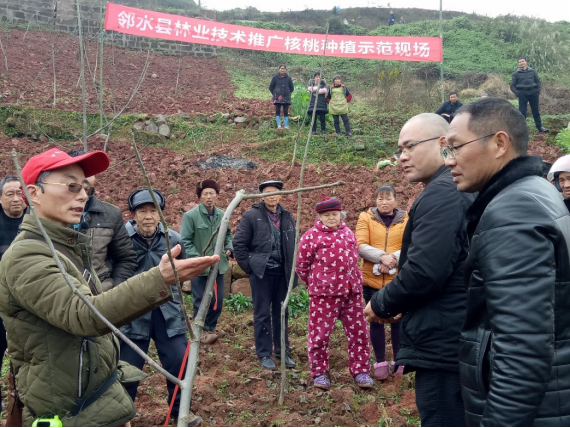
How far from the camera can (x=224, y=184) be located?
10.1 m

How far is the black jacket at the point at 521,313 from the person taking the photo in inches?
59.9

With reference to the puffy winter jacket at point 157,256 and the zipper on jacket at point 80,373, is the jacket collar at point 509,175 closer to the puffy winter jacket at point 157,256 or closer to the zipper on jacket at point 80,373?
the zipper on jacket at point 80,373

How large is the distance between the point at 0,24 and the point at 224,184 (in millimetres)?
15075

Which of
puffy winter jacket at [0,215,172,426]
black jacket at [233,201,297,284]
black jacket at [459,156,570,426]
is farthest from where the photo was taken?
→ black jacket at [233,201,297,284]

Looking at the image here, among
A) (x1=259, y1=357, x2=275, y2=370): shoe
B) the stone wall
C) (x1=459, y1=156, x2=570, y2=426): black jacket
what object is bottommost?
(x1=259, y1=357, x2=275, y2=370): shoe

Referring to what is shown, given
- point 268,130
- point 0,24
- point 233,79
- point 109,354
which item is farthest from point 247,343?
point 0,24

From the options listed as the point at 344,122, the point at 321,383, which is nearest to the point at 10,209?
the point at 321,383

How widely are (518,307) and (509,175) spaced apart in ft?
1.54

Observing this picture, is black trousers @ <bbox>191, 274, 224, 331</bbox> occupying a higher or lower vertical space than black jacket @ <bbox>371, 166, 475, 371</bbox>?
lower

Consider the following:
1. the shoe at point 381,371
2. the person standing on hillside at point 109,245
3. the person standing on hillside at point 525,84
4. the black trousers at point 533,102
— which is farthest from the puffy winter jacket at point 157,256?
the black trousers at point 533,102

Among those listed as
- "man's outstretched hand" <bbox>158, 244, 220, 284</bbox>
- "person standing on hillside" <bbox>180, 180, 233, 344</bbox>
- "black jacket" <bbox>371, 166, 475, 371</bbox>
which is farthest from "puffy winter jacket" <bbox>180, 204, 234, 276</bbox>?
"man's outstretched hand" <bbox>158, 244, 220, 284</bbox>

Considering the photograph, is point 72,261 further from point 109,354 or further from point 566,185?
point 566,185

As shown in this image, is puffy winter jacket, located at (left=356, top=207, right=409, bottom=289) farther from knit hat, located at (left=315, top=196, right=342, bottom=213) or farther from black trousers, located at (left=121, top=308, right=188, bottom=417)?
black trousers, located at (left=121, top=308, right=188, bottom=417)

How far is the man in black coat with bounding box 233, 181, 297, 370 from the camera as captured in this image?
5.17 metres
